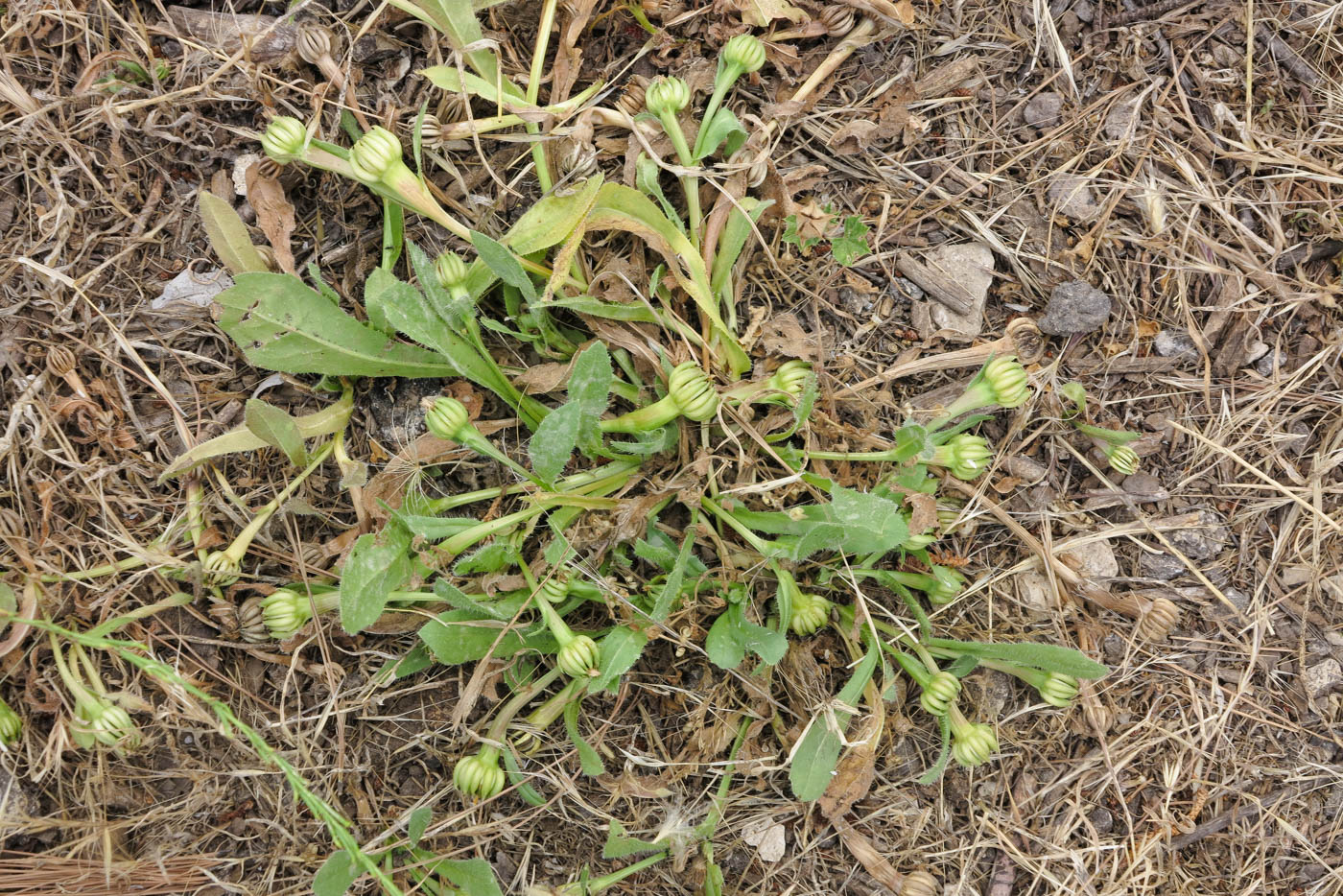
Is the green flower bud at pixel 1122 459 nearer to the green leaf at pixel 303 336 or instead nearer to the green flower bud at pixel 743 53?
the green flower bud at pixel 743 53

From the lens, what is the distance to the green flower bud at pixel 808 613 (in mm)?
1867

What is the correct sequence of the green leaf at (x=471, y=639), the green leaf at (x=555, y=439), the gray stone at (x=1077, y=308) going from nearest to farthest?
the green leaf at (x=555, y=439)
the green leaf at (x=471, y=639)
the gray stone at (x=1077, y=308)

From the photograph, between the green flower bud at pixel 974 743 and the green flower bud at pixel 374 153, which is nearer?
the green flower bud at pixel 374 153

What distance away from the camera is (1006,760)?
2.12 meters

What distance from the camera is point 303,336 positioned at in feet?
5.98

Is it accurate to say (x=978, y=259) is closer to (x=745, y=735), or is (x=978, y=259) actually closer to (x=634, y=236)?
(x=634, y=236)

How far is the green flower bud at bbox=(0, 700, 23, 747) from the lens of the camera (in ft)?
6.14

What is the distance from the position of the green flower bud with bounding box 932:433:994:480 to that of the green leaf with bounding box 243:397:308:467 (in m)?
1.36

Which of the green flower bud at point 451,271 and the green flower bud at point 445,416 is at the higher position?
the green flower bud at point 451,271

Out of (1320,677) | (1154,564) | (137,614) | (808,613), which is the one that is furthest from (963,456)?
(137,614)

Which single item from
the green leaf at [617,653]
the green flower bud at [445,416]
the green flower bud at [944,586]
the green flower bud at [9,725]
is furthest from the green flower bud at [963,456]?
the green flower bud at [9,725]

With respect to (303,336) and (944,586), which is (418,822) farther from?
(944,586)

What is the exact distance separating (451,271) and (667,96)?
58 cm

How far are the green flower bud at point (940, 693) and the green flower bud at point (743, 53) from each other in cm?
140
